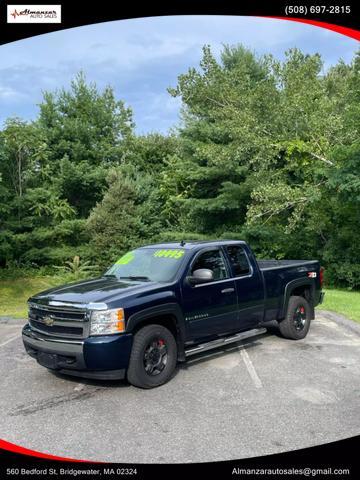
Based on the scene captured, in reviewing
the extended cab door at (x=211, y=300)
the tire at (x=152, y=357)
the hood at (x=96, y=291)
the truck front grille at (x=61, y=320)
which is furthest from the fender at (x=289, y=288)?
the truck front grille at (x=61, y=320)

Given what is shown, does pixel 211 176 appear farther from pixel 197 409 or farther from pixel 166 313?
pixel 197 409

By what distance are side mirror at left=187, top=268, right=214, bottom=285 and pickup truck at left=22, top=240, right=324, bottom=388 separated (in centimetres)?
1

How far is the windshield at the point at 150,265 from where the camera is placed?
6582 millimetres

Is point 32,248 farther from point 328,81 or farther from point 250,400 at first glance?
point 328,81

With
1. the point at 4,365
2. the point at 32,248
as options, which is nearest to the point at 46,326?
the point at 4,365

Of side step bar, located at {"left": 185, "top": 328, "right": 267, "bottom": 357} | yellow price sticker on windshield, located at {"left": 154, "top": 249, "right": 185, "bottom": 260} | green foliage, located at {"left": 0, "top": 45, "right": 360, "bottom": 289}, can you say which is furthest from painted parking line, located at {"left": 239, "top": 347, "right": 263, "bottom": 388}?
green foliage, located at {"left": 0, "top": 45, "right": 360, "bottom": 289}

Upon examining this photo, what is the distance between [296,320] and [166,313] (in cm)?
328

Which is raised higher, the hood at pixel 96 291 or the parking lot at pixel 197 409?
the hood at pixel 96 291

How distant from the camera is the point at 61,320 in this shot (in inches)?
227

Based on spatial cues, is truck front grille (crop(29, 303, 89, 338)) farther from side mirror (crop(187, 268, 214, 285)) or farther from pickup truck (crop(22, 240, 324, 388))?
side mirror (crop(187, 268, 214, 285))

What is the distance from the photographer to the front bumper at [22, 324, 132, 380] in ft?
17.7

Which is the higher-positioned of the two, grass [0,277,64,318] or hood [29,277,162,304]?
hood [29,277,162,304]

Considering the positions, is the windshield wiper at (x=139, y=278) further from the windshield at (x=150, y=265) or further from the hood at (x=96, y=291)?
the hood at (x=96, y=291)

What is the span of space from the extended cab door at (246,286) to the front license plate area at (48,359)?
2845 mm
